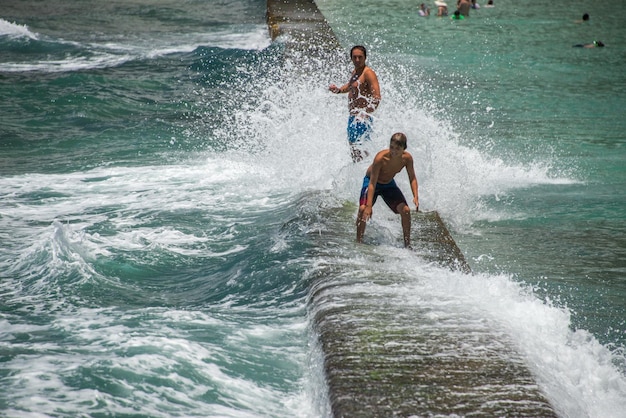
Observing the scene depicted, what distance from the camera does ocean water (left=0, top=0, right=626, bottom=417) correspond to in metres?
5.16

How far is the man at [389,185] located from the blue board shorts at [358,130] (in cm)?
192

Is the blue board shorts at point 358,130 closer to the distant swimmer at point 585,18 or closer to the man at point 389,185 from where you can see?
the man at point 389,185

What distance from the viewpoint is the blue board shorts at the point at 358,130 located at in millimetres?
9109

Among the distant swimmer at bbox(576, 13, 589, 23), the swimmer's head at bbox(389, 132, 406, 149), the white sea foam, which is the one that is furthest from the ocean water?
the distant swimmer at bbox(576, 13, 589, 23)

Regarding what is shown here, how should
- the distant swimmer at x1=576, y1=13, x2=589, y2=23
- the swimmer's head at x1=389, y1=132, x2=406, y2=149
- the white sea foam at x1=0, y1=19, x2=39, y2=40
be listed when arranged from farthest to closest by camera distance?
the distant swimmer at x1=576, y1=13, x2=589, y2=23, the white sea foam at x1=0, y1=19, x2=39, y2=40, the swimmer's head at x1=389, y1=132, x2=406, y2=149

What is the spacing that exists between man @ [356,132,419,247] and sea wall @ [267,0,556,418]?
0.85m

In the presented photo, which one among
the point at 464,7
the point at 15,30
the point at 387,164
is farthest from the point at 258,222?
the point at 464,7

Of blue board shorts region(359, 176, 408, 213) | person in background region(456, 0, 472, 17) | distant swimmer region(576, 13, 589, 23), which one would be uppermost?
person in background region(456, 0, 472, 17)

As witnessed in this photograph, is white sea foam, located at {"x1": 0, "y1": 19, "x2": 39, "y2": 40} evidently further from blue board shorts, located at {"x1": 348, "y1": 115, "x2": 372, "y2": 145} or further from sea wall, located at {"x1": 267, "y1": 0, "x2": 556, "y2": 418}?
sea wall, located at {"x1": 267, "y1": 0, "x2": 556, "y2": 418}

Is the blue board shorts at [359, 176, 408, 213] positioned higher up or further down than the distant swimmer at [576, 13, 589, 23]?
further down

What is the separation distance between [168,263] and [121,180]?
350 cm

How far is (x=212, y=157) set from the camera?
1200cm

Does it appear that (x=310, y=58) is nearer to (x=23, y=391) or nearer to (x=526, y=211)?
(x=526, y=211)

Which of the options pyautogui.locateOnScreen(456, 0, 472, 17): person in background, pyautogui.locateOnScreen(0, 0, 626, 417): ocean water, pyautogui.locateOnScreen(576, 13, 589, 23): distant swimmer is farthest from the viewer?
pyautogui.locateOnScreen(456, 0, 472, 17): person in background
